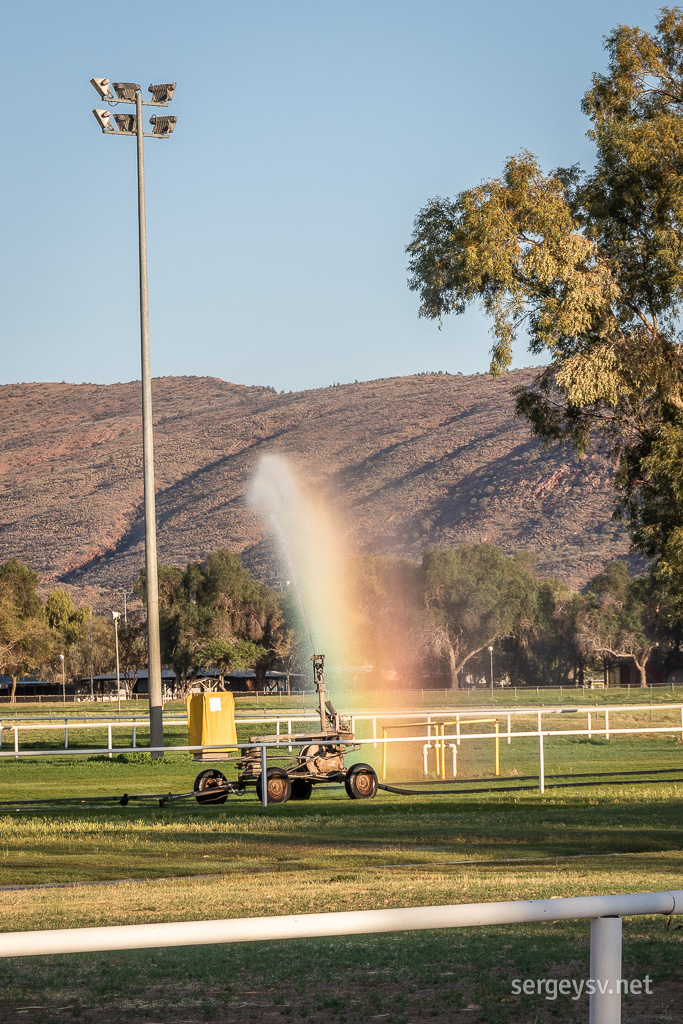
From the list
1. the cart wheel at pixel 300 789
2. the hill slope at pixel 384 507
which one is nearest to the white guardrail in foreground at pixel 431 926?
the cart wheel at pixel 300 789

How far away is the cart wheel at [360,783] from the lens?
19.8m

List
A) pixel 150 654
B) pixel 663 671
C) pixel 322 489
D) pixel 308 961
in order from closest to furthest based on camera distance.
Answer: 1. pixel 308 961
2. pixel 150 654
3. pixel 663 671
4. pixel 322 489

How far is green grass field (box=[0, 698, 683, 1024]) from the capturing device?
6.24 meters

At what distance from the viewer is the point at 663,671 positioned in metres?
109

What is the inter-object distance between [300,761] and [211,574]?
7960cm

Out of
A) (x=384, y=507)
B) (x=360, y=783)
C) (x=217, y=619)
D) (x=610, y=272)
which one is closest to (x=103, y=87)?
(x=610, y=272)

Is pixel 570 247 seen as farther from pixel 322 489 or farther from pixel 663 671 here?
pixel 322 489

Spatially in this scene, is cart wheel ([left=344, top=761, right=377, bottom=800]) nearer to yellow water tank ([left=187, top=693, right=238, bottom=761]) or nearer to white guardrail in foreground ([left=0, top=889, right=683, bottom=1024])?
yellow water tank ([left=187, top=693, right=238, bottom=761])

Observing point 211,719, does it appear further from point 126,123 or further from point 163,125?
point 163,125

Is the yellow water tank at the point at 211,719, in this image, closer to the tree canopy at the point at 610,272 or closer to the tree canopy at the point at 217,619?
the tree canopy at the point at 610,272

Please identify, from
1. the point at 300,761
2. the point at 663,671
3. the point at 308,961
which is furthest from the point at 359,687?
the point at 308,961

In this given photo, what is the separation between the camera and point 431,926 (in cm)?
317

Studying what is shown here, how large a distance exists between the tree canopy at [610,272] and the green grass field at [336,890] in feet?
26.2

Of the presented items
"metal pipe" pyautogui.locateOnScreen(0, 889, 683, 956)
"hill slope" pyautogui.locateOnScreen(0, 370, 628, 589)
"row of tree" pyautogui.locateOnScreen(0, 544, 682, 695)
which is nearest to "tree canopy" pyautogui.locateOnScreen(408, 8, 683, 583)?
"metal pipe" pyautogui.locateOnScreen(0, 889, 683, 956)
